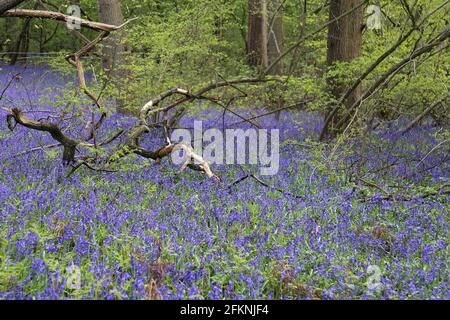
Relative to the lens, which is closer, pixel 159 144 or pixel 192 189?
pixel 192 189

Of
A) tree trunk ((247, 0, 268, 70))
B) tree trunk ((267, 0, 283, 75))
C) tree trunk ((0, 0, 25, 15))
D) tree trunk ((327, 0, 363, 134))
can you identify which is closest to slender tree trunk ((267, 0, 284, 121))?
tree trunk ((267, 0, 283, 75))

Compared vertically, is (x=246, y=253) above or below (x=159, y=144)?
below

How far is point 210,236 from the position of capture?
4293mm

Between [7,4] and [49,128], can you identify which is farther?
[49,128]

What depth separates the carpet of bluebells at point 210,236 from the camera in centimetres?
341

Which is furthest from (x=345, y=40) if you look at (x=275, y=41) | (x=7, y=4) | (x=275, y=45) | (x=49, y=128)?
(x=275, y=45)

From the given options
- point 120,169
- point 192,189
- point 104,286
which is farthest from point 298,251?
point 120,169

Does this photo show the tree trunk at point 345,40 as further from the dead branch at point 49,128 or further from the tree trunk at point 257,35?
the dead branch at point 49,128

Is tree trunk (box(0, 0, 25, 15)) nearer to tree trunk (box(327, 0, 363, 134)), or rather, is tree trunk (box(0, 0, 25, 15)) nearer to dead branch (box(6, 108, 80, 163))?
dead branch (box(6, 108, 80, 163))

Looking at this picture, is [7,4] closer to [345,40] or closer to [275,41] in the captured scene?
[345,40]

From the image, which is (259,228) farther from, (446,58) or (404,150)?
(446,58)

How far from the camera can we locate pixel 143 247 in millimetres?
3945

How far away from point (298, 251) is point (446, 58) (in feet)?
22.5
